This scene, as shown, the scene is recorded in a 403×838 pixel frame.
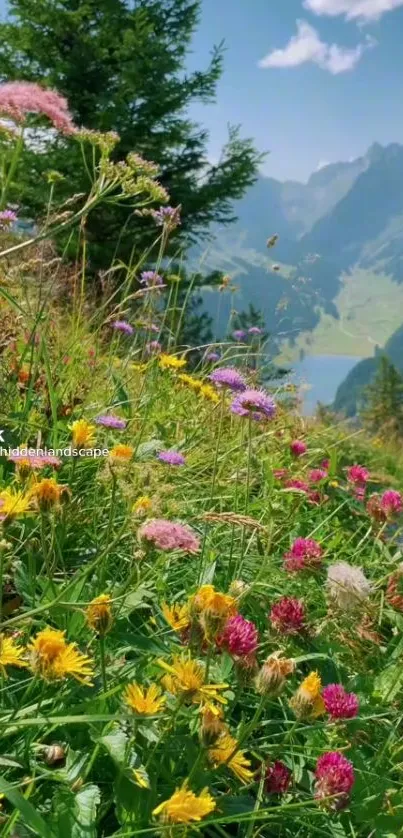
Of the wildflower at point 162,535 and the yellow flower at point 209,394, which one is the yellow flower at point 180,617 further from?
the yellow flower at point 209,394

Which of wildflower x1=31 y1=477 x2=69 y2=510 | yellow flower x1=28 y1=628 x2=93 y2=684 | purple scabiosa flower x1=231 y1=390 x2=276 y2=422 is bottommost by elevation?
yellow flower x1=28 y1=628 x2=93 y2=684

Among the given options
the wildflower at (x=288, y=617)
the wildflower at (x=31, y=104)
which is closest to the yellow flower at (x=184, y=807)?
the wildflower at (x=288, y=617)

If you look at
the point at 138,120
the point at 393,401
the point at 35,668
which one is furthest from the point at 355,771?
the point at 393,401

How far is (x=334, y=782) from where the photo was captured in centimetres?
83

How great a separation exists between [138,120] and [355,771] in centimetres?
1035

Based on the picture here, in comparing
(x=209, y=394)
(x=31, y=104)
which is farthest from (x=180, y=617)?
(x=209, y=394)

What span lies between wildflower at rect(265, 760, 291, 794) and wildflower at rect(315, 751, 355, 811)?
0.09 m

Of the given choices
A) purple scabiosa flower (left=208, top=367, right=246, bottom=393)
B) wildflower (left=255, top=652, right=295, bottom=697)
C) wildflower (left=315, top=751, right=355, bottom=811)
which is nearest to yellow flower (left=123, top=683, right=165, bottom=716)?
wildflower (left=255, top=652, right=295, bottom=697)

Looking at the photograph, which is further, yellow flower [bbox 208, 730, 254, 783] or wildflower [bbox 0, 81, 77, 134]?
wildflower [bbox 0, 81, 77, 134]

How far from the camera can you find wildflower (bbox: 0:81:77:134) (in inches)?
52.9

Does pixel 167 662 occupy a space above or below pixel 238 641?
below

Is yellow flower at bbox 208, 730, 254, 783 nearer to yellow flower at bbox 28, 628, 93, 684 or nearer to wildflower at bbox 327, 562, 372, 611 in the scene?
yellow flower at bbox 28, 628, 93, 684

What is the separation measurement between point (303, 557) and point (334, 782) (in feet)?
1.64

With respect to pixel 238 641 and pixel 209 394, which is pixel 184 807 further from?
pixel 209 394
